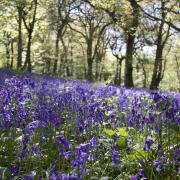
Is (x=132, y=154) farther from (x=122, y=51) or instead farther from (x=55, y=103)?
(x=122, y=51)

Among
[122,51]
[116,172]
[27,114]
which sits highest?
[122,51]

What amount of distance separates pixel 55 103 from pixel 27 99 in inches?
33.1

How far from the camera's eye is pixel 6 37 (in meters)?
48.6

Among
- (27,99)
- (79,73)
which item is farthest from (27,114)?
(79,73)

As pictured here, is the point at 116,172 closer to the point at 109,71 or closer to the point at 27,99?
the point at 27,99

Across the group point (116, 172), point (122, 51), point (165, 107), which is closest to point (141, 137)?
point (165, 107)

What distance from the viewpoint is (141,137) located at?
5.27m

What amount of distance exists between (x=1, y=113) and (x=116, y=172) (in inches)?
74.3

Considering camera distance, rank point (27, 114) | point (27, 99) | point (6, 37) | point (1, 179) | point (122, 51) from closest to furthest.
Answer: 1. point (1, 179)
2. point (27, 114)
3. point (27, 99)
4. point (6, 37)
5. point (122, 51)

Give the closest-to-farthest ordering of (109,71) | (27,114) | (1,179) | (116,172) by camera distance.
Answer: (1,179), (116,172), (27,114), (109,71)

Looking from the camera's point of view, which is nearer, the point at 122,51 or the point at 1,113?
the point at 1,113

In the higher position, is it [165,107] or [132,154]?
[165,107]

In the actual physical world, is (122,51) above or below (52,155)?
above

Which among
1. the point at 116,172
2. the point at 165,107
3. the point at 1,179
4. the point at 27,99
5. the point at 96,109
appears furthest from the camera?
the point at 27,99
